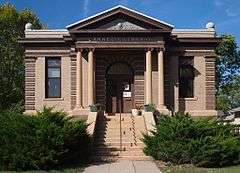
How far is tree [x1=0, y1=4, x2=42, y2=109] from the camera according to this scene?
191 feet

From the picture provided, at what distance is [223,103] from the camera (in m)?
90.9

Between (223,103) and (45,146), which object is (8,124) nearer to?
(45,146)

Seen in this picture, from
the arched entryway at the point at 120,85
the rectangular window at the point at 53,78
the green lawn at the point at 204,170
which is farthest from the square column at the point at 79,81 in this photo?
the green lawn at the point at 204,170

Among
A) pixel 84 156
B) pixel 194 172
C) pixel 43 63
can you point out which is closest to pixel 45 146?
pixel 84 156

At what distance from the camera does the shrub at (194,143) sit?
21141 mm

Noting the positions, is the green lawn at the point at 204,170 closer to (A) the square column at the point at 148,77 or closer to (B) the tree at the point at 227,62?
(A) the square column at the point at 148,77

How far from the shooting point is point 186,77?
122 ft

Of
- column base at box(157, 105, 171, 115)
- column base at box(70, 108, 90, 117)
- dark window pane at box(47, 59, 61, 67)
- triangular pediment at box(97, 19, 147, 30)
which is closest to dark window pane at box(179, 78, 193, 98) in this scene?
column base at box(157, 105, 171, 115)

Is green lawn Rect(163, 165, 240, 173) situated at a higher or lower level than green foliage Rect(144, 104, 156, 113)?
lower

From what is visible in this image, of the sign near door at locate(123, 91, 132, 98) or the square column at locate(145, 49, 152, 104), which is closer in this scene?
the square column at locate(145, 49, 152, 104)

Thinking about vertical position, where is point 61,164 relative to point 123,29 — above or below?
below

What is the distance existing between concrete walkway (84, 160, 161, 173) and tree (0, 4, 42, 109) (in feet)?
123

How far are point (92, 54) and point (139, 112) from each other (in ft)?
15.8

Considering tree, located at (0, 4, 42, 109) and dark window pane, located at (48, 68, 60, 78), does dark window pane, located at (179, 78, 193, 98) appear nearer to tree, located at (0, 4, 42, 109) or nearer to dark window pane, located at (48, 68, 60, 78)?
dark window pane, located at (48, 68, 60, 78)
